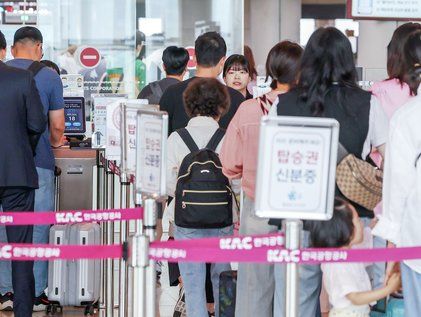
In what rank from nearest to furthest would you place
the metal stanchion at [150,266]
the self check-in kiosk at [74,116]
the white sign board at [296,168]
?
the white sign board at [296,168], the metal stanchion at [150,266], the self check-in kiosk at [74,116]

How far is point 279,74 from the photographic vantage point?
516 centimetres

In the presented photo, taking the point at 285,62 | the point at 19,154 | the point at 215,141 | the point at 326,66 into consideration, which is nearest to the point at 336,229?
the point at 326,66

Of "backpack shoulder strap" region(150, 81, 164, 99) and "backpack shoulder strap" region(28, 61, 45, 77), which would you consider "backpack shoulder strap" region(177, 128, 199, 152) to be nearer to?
"backpack shoulder strap" region(28, 61, 45, 77)

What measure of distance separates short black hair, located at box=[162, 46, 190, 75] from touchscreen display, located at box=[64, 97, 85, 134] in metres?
1.28

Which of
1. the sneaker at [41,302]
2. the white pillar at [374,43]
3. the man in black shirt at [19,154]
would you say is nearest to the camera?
the man in black shirt at [19,154]

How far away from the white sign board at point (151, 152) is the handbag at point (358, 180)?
2.44 ft

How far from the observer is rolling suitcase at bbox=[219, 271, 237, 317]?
566 cm

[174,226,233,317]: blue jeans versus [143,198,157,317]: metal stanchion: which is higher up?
[143,198,157,317]: metal stanchion

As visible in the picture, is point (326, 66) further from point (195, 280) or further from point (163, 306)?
point (163, 306)

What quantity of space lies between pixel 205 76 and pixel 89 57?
6.84m

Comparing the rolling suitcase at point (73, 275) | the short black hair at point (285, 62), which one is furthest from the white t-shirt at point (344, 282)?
the rolling suitcase at point (73, 275)

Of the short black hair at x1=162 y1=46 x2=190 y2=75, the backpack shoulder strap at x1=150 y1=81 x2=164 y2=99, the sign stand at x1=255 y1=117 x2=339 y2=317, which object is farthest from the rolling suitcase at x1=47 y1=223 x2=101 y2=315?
the sign stand at x1=255 y1=117 x2=339 y2=317

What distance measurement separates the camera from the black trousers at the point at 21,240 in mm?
6164

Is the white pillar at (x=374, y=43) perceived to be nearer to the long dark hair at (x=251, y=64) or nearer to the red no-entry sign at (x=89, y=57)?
the red no-entry sign at (x=89, y=57)
